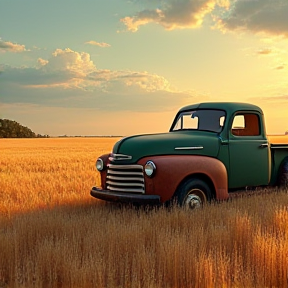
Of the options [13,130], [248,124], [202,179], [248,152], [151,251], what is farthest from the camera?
A: [13,130]

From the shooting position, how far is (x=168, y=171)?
7.55 m

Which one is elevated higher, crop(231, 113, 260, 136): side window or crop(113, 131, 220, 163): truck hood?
crop(231, 113, 260, 136): side window

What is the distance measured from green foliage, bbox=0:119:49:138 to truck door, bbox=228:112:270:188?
3683 inches

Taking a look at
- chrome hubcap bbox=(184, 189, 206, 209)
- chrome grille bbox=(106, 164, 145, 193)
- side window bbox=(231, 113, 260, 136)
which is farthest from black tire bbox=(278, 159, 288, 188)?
chrome grille bbox=(106, 164, 145, 193)

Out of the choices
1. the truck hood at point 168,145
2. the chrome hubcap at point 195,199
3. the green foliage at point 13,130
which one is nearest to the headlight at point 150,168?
the truck hood at point 168,145

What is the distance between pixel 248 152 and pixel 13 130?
99523 mm

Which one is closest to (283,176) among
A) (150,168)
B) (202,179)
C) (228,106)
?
(228,106)

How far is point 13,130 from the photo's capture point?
10294 cm

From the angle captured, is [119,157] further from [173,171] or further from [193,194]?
[193,194]

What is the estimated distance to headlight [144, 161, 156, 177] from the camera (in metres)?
7.50

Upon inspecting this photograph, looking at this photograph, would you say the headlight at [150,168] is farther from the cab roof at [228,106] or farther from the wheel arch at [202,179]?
the cab roof at [228,106]

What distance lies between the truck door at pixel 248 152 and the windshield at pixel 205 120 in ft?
0.95

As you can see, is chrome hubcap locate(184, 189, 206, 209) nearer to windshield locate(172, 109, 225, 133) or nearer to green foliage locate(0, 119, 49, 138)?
windshield locate(172, 109, 225, 133)

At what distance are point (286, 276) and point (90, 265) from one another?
2115mm
